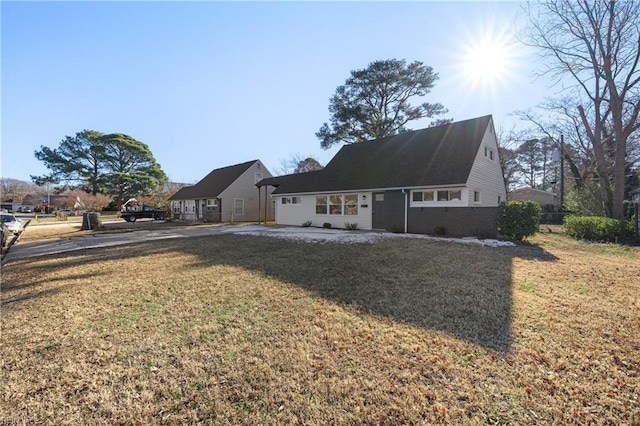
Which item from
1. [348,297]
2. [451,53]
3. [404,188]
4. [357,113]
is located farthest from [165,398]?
[357,113]

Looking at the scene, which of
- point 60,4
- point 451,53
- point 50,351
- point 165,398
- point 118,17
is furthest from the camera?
point 451,53

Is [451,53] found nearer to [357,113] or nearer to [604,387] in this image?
[357,113]

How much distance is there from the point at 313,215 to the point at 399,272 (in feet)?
41.9

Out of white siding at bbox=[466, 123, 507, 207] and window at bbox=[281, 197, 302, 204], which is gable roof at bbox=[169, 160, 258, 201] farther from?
white siding at bbox=[466, 123, 507, 207]

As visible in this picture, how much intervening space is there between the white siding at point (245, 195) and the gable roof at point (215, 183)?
15.4 inches

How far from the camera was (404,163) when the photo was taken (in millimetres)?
16328

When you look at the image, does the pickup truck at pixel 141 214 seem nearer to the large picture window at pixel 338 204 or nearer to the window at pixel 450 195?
the large picture window at pixel 338 204

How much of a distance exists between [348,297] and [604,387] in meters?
3.09

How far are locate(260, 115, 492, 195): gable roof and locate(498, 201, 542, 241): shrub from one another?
6.75ft

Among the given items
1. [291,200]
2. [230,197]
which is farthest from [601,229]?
[230,197]

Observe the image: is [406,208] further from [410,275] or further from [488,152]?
[410,275]

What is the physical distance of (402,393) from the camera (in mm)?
2463

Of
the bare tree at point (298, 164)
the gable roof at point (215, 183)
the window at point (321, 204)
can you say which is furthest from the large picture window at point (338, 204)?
the bare tree at point (298, 164)

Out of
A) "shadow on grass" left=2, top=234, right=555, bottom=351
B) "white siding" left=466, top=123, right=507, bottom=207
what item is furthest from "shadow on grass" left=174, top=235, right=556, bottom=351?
"white siding" left=466, top=123, right=507, bottom=207
